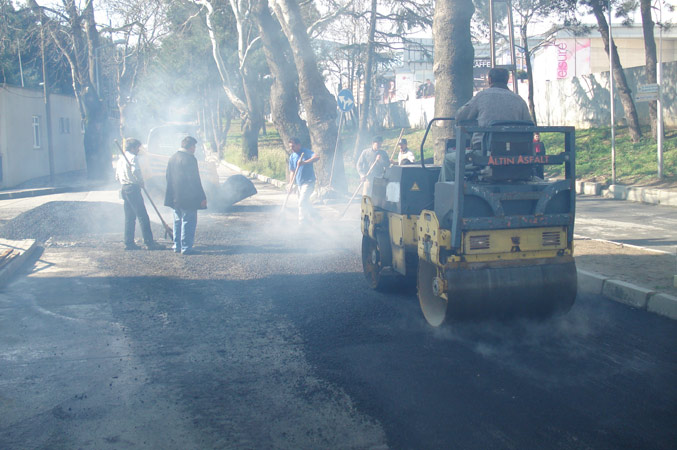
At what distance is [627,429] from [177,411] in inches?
107

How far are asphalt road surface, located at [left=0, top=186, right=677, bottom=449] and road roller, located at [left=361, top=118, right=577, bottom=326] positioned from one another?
38cm

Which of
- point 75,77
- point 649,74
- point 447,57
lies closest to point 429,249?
point 447,57

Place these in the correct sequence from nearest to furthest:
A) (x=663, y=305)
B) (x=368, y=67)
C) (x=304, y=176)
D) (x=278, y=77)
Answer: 1. (x=663, y=305)
2. (x=304, y=176)
3. (x=278, y=77)
4. (x=368, y=67)

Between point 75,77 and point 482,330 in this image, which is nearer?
point 482,330

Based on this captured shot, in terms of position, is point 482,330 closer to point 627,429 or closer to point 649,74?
point 627,429

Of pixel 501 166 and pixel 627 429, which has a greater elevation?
pixel 501 166

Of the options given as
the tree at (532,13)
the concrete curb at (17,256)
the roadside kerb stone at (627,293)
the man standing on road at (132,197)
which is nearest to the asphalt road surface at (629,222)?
the roadside kerb stone at (627,293)

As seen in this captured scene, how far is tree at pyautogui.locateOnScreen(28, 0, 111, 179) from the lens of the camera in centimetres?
2422

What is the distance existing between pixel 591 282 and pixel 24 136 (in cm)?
2242

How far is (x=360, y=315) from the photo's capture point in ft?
20.8

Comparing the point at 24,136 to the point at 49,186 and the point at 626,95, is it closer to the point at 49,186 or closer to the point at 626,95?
the point at 49,186

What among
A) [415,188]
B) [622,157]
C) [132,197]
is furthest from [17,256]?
[622,157]

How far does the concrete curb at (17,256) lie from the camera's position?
8164 millimetres

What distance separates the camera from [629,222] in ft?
41.5
